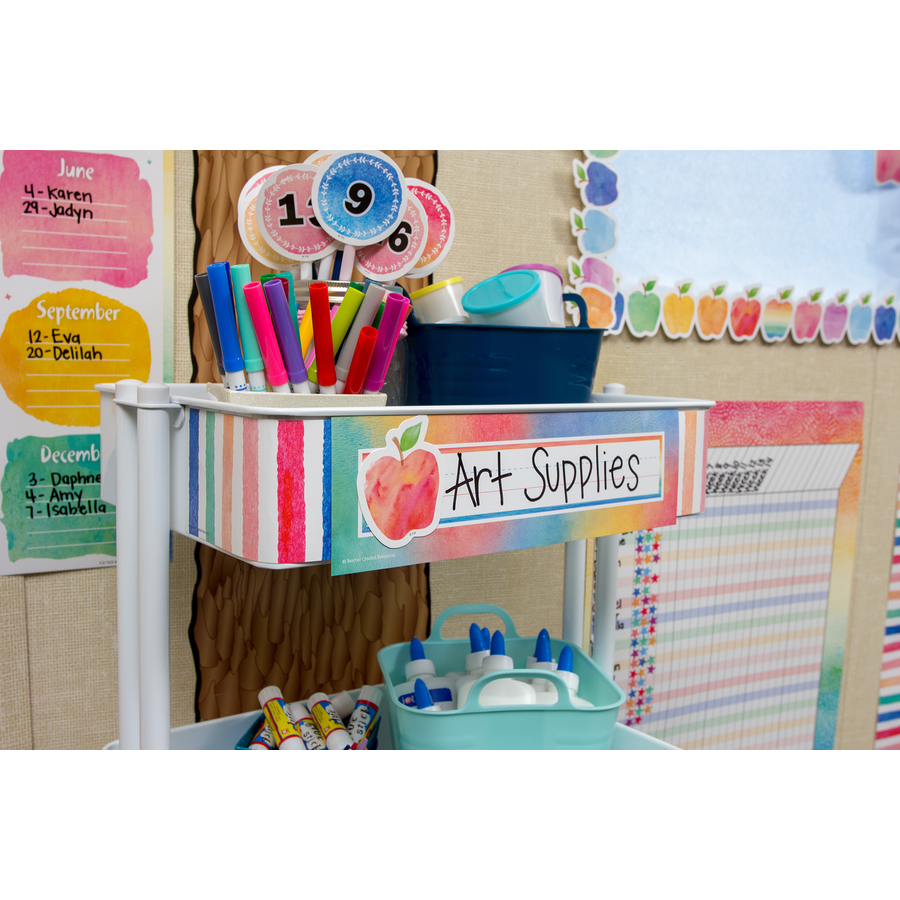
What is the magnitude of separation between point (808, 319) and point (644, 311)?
1.07 feet

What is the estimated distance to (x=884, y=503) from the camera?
135 cm

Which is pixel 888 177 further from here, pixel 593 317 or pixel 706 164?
pixel 593 317

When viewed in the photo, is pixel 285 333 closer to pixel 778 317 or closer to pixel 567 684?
pixel 567 684

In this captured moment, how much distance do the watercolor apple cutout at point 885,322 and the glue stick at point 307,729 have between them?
3.67 feet

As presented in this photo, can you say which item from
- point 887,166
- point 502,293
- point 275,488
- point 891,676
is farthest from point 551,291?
point 891,676

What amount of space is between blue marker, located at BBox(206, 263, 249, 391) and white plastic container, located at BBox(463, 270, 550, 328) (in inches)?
9.3

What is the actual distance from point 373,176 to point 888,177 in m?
1.02

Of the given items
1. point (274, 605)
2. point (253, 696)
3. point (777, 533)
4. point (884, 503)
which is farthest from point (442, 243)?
point (884, 503)

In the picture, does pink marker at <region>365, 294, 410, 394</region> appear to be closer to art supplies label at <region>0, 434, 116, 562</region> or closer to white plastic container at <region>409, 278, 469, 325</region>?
white plastic container at <region>409, 278, 469, 325</region>

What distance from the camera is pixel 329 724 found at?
791 millimetres

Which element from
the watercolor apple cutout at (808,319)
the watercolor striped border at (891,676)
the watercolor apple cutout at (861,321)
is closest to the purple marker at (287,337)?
the watercolor apple cutout at (808,319)

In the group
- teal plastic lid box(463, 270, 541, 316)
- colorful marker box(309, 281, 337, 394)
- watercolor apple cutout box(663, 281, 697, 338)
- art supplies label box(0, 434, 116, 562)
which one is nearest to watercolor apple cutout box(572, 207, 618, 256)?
watercolor apple cutout box(663, 281, 697, 338)

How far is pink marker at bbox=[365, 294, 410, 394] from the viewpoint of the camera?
596 millimetres

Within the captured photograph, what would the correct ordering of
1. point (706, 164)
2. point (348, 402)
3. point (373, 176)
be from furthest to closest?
1. point (706, 164)
2. point (373, 176)
3. point (348, 402)
